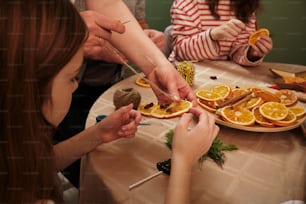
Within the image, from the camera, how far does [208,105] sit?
0.84 m

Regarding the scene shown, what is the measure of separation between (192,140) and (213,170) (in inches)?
3.7

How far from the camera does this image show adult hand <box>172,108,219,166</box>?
577 mm

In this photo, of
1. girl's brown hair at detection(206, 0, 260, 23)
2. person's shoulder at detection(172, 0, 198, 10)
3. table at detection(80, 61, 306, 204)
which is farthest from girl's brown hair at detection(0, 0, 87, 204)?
girl's brown hair at detection(206, 0, 260, 23)

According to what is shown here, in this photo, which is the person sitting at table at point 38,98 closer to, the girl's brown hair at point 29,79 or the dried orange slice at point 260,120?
the girl's brown hair at point 29,79

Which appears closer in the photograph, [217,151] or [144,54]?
[217,151]

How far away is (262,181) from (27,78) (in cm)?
45

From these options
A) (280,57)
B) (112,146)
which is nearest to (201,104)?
(112,146)

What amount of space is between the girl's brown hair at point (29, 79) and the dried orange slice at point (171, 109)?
0.30 m

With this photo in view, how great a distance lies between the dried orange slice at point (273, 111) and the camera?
75 centimetres

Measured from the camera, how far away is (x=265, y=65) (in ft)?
4.09

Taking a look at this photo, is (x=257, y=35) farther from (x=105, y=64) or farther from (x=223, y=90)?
(x=105, y=64)

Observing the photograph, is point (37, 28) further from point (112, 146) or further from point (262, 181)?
point (262, 181)

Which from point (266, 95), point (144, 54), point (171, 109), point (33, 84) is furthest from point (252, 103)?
point (33, 84)

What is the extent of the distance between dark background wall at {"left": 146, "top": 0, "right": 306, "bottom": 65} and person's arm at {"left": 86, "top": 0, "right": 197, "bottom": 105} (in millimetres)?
1340
